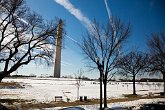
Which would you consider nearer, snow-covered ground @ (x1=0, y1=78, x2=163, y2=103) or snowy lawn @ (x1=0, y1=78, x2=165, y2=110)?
snowy lawn @ (x1=0, y1=78, x2=165, y2=110)

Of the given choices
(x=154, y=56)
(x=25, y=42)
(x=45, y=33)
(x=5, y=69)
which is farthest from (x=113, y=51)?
(x=154, y=56)

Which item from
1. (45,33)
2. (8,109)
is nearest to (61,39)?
(45,33)

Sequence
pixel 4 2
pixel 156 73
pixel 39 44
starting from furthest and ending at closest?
pixel 156 73 → pixel 39 44 → pixel 4 2

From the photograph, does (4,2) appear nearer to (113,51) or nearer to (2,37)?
(2,37)

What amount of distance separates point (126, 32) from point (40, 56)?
10.00 meters

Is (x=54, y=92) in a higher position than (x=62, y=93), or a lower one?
higher

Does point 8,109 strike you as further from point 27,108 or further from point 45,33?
point 45,33

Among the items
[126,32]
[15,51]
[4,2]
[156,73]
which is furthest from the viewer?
[156,73]

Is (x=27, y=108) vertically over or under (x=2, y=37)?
under

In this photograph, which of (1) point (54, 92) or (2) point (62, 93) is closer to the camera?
(2) point (62, 93)

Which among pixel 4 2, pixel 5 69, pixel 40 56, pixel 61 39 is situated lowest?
pixel 5 69

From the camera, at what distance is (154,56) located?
1625 inches

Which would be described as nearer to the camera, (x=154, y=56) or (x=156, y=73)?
(x=154, y=56)

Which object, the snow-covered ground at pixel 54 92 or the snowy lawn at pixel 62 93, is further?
the snow-covered ground at pixel 54 92
